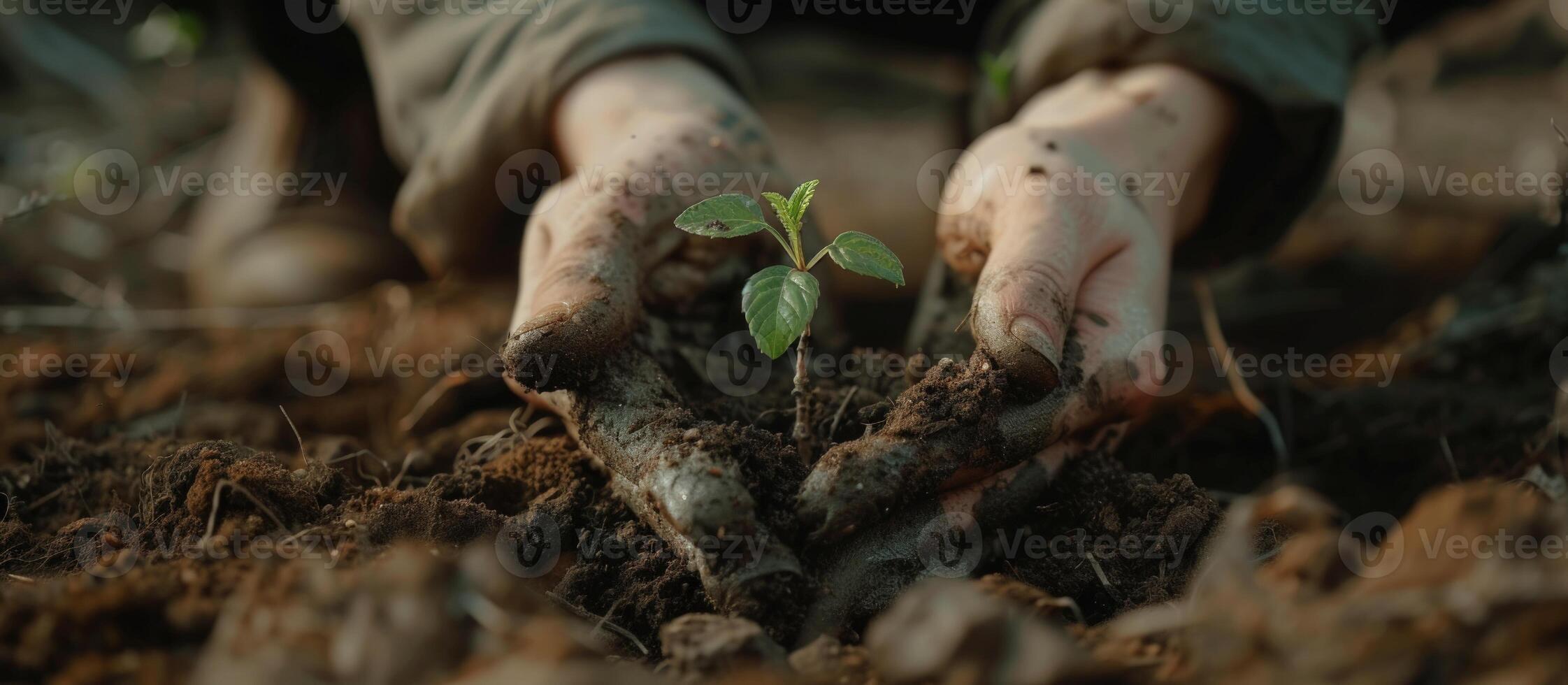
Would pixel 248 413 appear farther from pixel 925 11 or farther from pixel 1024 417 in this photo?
pixel 925 11

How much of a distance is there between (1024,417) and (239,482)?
918 millimetres

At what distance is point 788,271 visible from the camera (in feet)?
3.67

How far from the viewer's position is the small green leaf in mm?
1121

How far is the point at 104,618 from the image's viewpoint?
2.84ft
